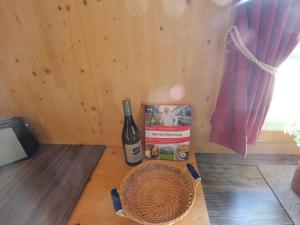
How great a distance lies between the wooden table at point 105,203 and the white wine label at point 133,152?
0.05 m

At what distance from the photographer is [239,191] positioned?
31.8 inches

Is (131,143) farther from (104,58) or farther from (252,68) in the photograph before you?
(252,68)

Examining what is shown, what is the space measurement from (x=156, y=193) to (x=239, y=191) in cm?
39

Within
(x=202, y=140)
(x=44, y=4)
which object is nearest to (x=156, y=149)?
(x=202, y=140)

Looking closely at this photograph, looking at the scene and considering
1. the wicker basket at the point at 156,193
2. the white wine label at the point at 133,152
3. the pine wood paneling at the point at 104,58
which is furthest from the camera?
the white wine label at the point at 133,152

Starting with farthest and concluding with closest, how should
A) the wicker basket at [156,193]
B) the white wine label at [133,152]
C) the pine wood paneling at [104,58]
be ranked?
1. the white wine label at [133,152]
2. the pine wood paneling at [104,58]
3. the wicker basket at [156,193]

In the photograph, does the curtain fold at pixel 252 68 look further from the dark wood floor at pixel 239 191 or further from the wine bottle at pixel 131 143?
the wine bottle at pixel 131 143

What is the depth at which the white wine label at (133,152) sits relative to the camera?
80 cm

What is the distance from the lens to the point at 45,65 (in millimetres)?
832

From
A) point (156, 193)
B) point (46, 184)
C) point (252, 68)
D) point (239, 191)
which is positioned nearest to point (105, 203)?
point (156, 193)

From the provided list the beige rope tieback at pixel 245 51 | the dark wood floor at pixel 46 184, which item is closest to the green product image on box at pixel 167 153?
the dark wood floor at pixel 46 184

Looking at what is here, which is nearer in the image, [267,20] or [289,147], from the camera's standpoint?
[267,20]

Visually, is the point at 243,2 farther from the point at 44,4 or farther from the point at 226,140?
the point at 44,4

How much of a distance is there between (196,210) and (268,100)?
502mm
